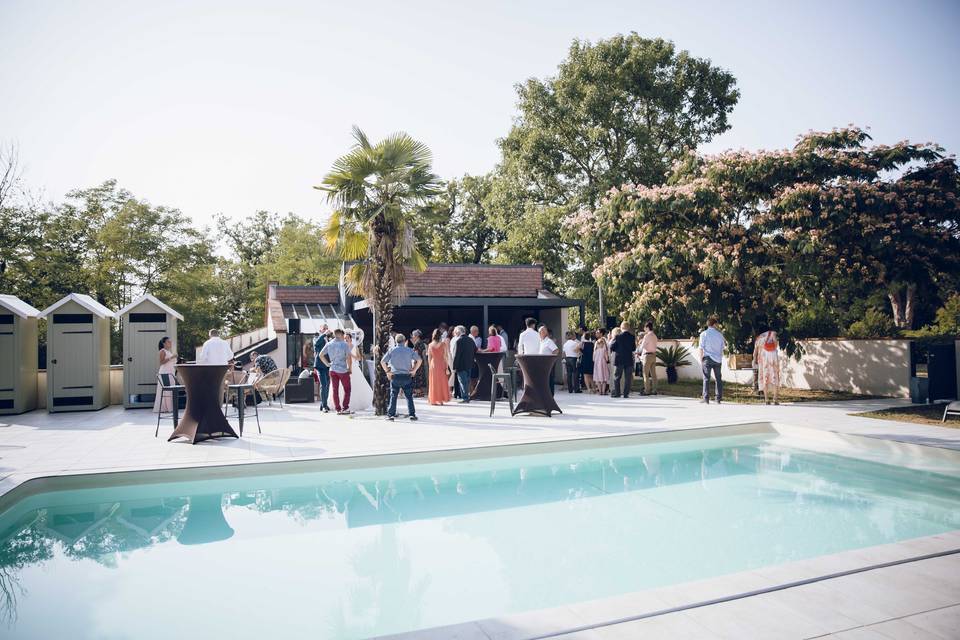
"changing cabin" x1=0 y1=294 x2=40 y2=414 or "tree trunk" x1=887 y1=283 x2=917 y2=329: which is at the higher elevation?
"tree trunk" x1=887 y1=283 x2=917 y2=329

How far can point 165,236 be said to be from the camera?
1186 inches

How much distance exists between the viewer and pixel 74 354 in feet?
39.3

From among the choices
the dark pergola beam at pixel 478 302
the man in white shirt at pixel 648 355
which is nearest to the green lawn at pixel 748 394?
the man in white shirt at pixel 648 355

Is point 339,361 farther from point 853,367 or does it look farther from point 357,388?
point 853,367

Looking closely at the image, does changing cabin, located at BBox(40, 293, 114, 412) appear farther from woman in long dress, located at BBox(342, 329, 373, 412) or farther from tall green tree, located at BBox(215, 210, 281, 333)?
tall green tree, located at BBox(215, 210, 281, 333)

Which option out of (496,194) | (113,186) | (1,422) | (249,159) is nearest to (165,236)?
(113,186)

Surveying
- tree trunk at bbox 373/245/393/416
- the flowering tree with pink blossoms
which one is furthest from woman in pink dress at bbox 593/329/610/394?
tree trunk at bbox 373/245/393/416

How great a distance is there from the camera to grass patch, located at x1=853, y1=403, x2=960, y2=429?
9204 millimetres

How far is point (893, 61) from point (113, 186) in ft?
107

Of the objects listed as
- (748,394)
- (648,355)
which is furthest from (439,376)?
(748,394)

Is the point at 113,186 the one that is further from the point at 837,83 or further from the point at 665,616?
the point at 665,616

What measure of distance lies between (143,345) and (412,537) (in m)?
9.81

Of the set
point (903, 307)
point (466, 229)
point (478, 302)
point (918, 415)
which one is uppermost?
point (466, 229)

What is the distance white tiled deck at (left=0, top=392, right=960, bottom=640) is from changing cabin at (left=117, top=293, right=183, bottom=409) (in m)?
0.48
